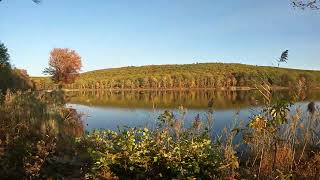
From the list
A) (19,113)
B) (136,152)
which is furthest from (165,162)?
(19,113)

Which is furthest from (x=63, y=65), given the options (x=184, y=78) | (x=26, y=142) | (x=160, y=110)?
(x=184, y=78)

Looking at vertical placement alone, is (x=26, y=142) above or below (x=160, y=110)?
above

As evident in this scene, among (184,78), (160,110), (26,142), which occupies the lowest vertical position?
(160,110)

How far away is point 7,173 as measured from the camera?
6551 millimetres

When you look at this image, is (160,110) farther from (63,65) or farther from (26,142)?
(63,65)

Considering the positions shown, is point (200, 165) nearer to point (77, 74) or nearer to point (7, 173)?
point (7, 173)

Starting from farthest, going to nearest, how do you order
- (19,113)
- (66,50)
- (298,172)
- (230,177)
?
1. (66,50)
2. (19,113)
3. (298,172)
4. (230,177)

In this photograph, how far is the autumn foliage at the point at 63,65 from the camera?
51.5 metres

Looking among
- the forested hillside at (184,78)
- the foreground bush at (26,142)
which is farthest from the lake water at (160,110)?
the forested hillside at (184,78)

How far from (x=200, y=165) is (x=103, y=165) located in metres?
1.57

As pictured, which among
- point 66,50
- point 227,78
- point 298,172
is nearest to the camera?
point 298,172

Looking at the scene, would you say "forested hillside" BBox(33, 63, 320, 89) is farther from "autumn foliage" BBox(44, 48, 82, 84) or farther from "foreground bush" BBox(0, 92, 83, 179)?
"foreground bush" BBox(0, 92, 83, 179)

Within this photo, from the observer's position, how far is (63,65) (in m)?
52.6

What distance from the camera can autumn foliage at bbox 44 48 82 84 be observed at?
51469 millimetres
